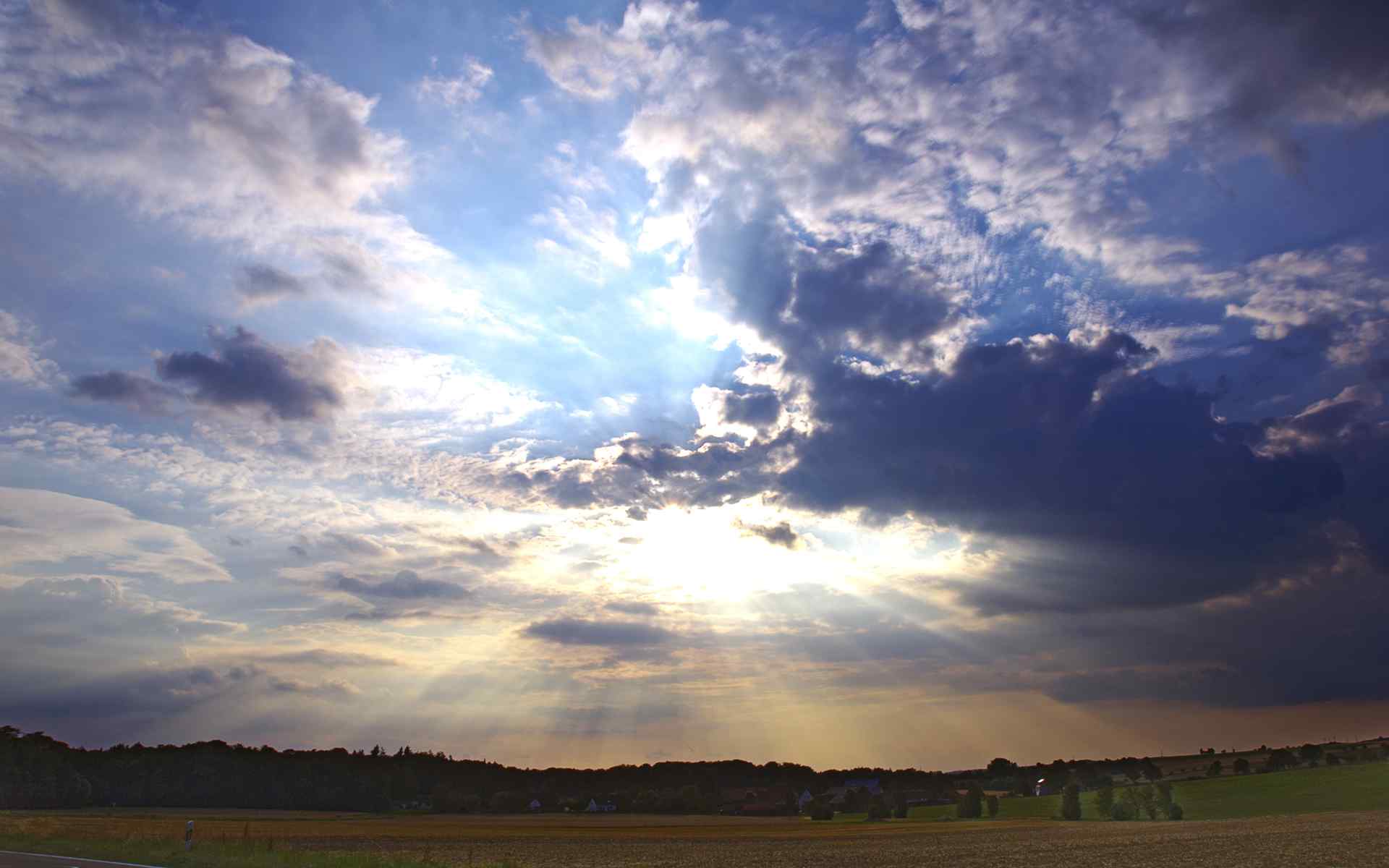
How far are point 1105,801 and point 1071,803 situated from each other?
4530mm

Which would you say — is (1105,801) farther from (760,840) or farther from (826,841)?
(760,840)

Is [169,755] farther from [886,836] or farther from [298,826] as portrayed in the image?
[886,836]

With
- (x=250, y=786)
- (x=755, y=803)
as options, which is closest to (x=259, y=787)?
(x=250, y=786)

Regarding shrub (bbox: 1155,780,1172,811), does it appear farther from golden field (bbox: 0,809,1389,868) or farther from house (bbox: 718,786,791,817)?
house (bbox: 718,786,791,817)

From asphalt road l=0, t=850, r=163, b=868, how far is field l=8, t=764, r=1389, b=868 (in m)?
1.98

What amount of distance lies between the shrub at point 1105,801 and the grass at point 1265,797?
2.24 feet

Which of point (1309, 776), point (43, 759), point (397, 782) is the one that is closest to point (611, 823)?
point (397, 782)

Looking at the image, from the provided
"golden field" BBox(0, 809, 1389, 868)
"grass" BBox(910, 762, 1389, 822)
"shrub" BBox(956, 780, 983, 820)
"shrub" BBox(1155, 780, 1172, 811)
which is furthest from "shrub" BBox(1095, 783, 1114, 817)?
"golden field" BBox(0, 809, 1389, 868)

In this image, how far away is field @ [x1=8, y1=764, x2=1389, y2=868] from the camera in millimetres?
40500

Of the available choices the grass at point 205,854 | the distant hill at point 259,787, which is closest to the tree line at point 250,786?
the distant hill at point 259,787

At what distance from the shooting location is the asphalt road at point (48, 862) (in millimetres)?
28094

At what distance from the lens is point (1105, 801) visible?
123 metres

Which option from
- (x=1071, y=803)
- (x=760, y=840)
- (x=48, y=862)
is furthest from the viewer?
(x=1071, y=803)

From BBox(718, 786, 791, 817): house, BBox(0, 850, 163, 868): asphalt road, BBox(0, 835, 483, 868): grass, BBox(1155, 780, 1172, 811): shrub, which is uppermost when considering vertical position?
BBox(0, 850, 163, 868): asphalt road
